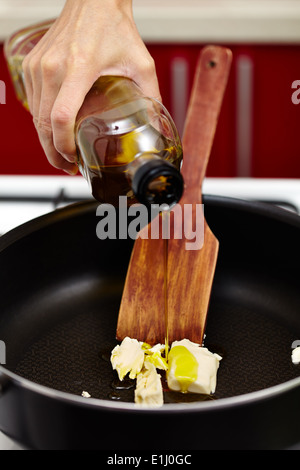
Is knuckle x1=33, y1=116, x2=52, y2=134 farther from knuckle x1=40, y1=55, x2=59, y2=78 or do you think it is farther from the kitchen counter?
the kitchen counter

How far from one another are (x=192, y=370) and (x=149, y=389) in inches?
2.6

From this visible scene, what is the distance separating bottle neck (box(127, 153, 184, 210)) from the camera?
25.5 inches

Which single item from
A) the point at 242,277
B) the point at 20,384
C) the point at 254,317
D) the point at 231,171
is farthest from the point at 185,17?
the point at 20,384

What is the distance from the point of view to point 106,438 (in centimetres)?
60

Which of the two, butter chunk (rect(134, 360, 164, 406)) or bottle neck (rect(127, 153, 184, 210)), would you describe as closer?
bottle neck (rect(127, 153, 184, 210))

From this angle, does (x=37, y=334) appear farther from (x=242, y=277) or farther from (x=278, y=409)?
(x=278, y=409)

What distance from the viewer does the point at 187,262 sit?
1.00 metres

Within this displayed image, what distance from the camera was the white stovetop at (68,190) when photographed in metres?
1.19

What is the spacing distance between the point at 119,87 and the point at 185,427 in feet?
1.67

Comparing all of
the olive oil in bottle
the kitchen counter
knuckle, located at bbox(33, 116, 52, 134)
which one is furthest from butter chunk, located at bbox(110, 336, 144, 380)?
the kitchen counter

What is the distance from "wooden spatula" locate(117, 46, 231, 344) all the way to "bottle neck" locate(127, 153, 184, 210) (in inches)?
10.6

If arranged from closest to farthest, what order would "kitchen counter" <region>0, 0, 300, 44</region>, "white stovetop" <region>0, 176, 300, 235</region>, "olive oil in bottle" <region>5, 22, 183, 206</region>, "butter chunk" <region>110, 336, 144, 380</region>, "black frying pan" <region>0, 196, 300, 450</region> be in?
"black frying pan" <region>0, 196, 300, 450</region>, "olive oil in bottle" <region>5, 22, 183, 206</region>, "butter chunk" <region>110, 336, 144, 380</region>, "white stovetop" <region>0, 176, 300, 235</region>, "kitchen counter" <region>0, 0, 300, 44</region>

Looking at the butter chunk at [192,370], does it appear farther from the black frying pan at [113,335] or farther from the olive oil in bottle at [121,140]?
the olive oil in bottle at [121,140]

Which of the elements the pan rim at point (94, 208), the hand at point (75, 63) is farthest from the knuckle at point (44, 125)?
the pan rim at point (94, 208)
